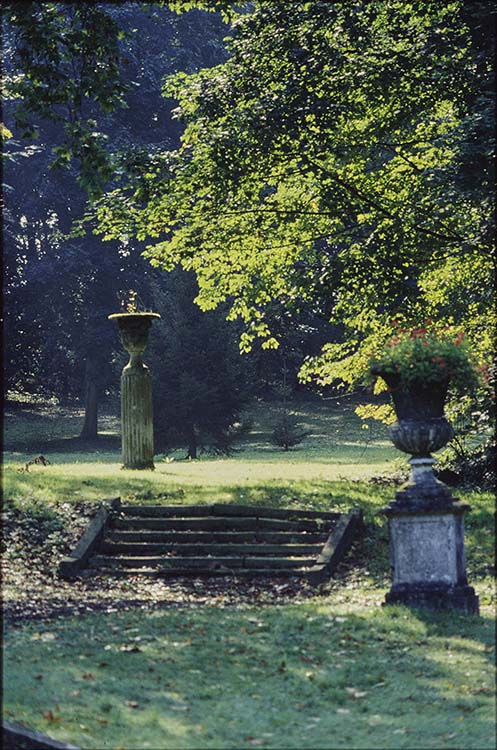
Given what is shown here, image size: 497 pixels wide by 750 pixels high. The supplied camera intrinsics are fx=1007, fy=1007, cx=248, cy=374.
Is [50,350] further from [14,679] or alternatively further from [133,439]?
[14,679]

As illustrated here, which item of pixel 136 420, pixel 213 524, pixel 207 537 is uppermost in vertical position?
pixel 136 420

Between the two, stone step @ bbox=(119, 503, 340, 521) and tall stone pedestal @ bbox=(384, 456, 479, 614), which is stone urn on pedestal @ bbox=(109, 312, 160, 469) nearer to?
stone step @ bbox=(119, 503, 340, 521)

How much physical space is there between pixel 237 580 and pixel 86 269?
26.9 meters

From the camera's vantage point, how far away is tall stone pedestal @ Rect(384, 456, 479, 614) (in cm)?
962

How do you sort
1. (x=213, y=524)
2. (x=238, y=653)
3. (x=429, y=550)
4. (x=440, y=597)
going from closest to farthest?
(x=238, y=653) → (x=440, y=597) → (x=429, y=550) → (x=213, y=524)

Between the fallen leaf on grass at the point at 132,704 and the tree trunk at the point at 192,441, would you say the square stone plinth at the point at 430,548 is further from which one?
the tree trunk at the point at 192,441

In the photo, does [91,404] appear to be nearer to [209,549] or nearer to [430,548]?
[209,549]

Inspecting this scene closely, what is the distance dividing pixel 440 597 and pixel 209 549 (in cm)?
399

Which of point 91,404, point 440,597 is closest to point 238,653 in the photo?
point 440,597

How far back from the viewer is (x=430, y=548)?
31.9 feet

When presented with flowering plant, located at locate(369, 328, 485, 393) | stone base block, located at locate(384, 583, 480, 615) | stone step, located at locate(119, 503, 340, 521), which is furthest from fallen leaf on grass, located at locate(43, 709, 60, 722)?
stone step, located at locate(119, 503, 340, 521)

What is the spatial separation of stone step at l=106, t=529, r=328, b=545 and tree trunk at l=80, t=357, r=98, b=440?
24.8m

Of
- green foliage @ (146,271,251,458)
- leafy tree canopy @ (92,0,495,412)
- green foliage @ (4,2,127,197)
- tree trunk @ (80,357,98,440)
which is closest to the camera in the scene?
green foliage @ (4,2,127,197)

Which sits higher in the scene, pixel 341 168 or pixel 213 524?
pixel 341 168
